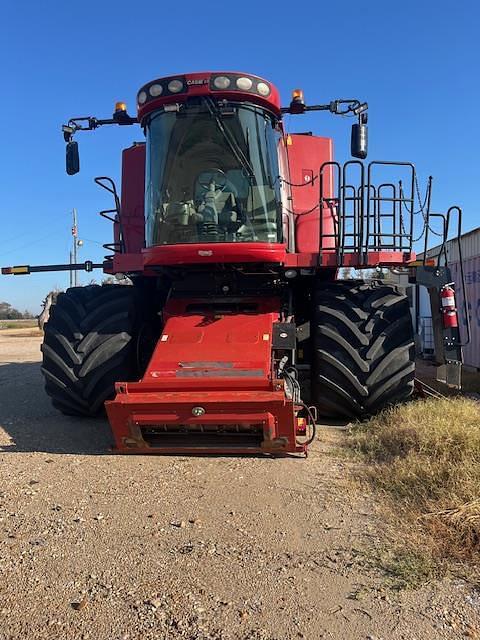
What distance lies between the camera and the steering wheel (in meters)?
5.91

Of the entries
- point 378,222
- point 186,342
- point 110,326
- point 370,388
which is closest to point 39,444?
point 110,326

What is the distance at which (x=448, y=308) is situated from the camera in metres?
5.98

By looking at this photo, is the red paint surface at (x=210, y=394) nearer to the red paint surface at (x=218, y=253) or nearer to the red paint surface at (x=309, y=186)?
the red paint surface at (x=218, y=253)

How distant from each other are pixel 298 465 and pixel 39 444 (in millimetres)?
2644

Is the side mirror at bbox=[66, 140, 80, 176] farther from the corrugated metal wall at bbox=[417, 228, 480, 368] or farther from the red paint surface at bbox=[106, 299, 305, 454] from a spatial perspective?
the corrugated metal wall at bbox=[417, 228, 480, 368]

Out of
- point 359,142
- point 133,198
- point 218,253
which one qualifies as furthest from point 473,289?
point 218,253

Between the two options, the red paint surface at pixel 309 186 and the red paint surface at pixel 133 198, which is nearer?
the red paint surface at pixel 309 186

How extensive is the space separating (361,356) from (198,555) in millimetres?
3149

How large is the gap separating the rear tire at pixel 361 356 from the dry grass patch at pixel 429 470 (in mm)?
250

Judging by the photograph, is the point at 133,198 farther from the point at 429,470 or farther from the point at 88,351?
the point at 429,470

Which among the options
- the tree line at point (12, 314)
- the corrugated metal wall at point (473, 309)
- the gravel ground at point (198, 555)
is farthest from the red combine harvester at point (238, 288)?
the tree line at point (12, 314)

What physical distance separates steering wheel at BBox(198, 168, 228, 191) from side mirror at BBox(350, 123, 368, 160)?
1.39 m

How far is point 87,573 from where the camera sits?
315 cm

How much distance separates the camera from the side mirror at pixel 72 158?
22.6 feet
